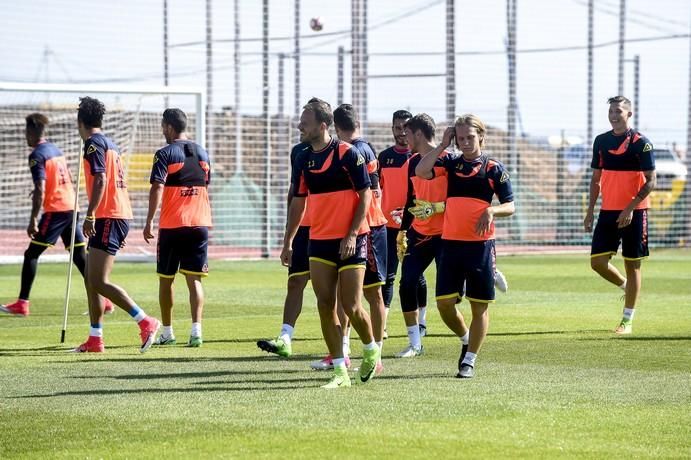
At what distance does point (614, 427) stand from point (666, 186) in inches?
1053

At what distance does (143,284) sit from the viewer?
20.8 metres

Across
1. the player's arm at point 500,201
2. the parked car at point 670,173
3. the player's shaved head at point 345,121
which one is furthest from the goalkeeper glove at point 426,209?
the parked car at point 670,173

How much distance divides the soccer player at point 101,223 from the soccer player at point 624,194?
485 centimetres

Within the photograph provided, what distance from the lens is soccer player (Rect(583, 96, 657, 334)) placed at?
1367cm

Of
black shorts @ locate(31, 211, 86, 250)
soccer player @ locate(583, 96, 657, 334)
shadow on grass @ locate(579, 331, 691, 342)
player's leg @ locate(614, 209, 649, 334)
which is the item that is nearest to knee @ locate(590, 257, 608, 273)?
soccer player @ locate(583, 96, 657, 334)

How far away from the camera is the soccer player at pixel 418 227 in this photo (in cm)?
1130

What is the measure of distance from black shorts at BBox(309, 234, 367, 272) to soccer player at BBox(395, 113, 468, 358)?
1.70 m

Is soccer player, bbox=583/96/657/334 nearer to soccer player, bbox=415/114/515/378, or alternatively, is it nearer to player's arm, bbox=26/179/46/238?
soccer player, bbox=415/114/515/378

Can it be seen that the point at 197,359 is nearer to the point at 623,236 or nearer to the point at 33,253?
the point at 623,236

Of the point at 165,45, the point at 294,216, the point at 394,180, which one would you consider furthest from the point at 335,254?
the point at 165,45

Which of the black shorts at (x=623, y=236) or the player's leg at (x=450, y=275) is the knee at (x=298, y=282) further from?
the black shorts at (x=623, y=236)

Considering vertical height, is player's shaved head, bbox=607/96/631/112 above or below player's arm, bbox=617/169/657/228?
above

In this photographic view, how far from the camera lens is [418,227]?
12148 millimetres

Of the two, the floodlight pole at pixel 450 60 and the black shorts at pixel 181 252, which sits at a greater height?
the floodlight pole at pixel 450 60
